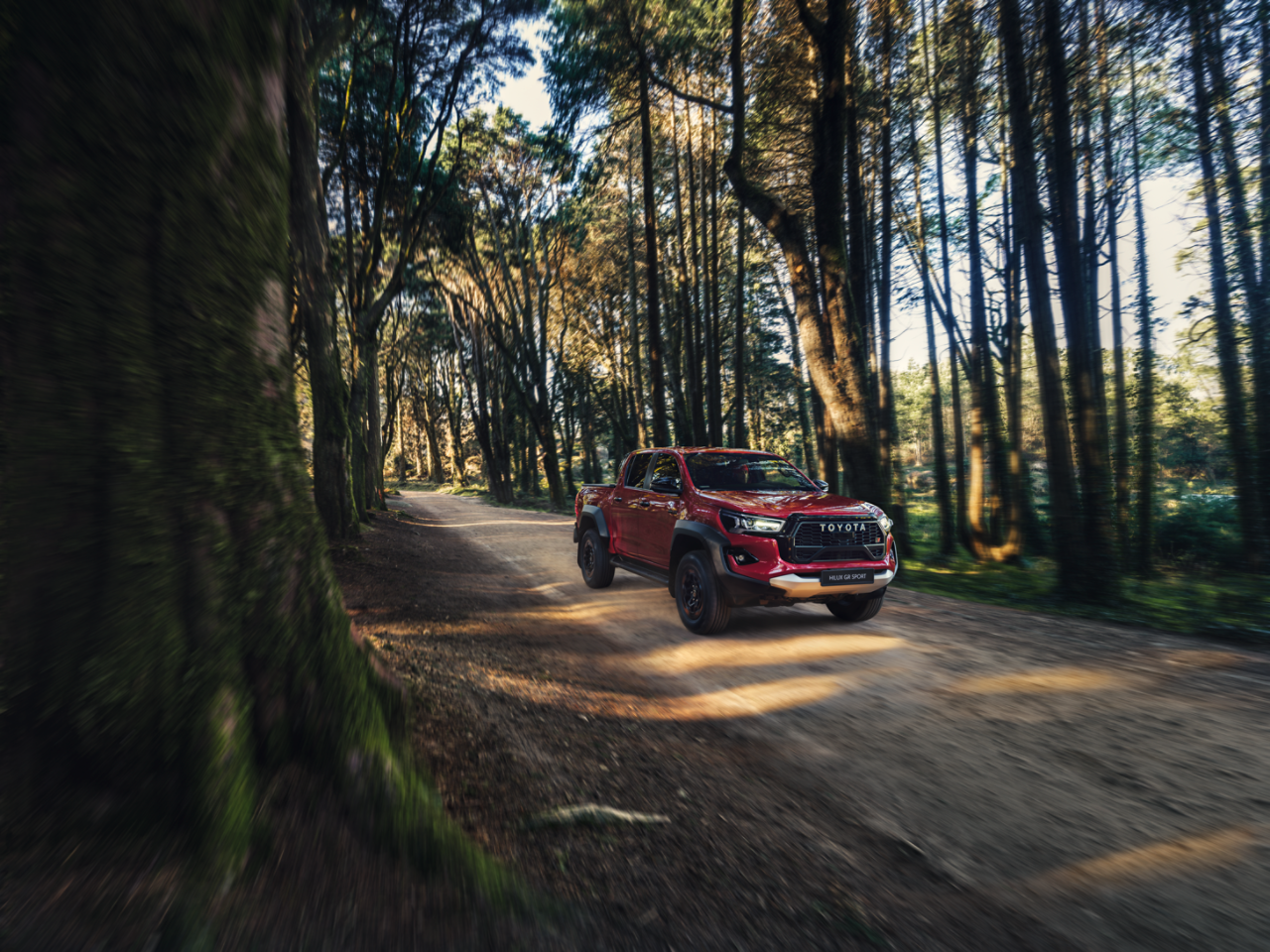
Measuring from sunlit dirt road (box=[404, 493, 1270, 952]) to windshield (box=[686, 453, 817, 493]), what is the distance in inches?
59.1

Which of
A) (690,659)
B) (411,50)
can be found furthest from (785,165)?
(690,659)

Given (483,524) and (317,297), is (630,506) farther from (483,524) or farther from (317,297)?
(483,524)

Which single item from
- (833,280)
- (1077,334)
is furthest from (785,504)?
(833,280)

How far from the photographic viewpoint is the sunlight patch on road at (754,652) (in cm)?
568

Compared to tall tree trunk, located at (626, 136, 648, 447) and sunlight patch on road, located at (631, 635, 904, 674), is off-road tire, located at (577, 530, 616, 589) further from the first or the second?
tall tree trunk, located at (626, 136, 648, 447)

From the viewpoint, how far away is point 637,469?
877 cm

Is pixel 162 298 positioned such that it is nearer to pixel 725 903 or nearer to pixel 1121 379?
pixel 725 903

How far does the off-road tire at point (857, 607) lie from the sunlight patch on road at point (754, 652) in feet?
1.53

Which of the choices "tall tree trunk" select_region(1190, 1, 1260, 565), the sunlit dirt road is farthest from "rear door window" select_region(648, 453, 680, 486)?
"tall tree trunk" select_region(1190, 1, 1260, 565)

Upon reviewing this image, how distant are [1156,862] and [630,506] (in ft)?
20.4

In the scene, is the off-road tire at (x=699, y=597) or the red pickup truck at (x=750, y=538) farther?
the off-road tire at (x=699, y=597)

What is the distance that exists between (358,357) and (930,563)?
47.3 ft

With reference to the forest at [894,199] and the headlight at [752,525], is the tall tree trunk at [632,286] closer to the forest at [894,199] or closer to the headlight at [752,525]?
the forest at [894,199]

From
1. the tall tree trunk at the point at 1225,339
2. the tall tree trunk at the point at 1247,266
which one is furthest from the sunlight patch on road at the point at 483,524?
the tall tree trunk at the point at 1247,266
